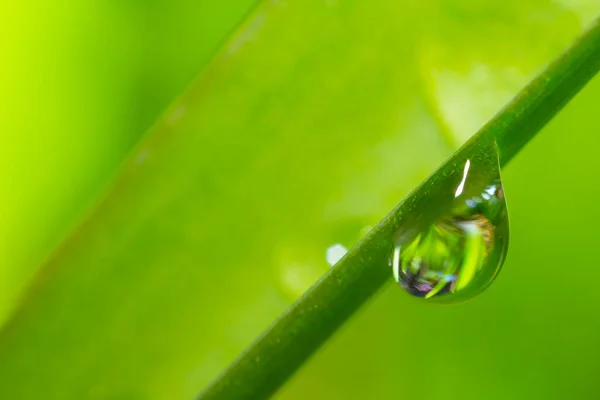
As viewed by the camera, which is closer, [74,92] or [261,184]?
[261,184]

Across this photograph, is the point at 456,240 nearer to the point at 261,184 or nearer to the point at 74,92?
the point at 261,184

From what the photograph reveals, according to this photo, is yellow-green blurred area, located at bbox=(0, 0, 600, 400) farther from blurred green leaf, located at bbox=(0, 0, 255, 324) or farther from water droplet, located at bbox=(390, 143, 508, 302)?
blurred green leaf, located at bbox=(0, 0, 255, 324)

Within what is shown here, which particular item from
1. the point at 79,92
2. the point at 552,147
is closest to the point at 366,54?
the point at 552,147

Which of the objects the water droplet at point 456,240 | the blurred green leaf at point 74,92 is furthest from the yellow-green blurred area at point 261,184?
the blurred green leaf at point 74,92

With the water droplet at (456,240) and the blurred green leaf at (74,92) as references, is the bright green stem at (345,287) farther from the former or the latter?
the blurred green leaf at (74,92)

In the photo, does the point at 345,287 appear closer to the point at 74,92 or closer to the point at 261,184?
the point at 261,184

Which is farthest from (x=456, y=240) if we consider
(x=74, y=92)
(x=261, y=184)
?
(x=74, y=92)

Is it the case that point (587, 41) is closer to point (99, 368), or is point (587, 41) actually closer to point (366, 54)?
point (366, 54)
